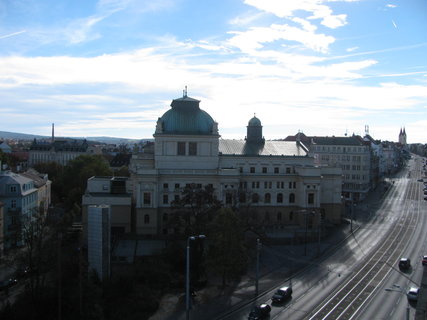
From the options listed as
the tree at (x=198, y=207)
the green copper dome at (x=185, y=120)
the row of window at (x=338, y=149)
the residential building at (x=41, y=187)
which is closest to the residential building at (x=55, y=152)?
the residential building at (x=41, y=187)

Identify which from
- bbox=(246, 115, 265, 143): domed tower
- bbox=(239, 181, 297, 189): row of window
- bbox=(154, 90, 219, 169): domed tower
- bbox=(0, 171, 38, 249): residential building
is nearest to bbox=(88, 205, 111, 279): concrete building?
bbox=(0, 171, 38, 249): residential building

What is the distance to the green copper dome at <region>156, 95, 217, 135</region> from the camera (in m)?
82.1

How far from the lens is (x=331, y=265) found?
62.3 m

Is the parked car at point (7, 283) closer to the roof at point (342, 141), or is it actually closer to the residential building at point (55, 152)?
the roof at point (342, 141)

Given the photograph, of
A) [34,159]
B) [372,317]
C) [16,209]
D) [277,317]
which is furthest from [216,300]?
[34,159]

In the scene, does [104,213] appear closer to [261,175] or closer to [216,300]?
[216,300]

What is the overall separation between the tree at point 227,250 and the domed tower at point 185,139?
30090 millimetres

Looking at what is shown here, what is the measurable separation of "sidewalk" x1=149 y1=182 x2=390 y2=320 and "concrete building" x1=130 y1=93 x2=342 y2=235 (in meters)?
8.36

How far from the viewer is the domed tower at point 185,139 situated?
8144cm

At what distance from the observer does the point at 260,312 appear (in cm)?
4344

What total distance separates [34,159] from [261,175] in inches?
5080

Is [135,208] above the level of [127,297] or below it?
above

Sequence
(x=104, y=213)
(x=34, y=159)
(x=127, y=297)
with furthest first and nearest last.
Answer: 1. (x=34, y=159)
2. (x=104, y=213)
3. (x=127, y=297)

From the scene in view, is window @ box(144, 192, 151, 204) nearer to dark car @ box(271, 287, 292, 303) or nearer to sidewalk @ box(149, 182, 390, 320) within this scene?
sidewalk @ box(149, 182, 390, 320)
